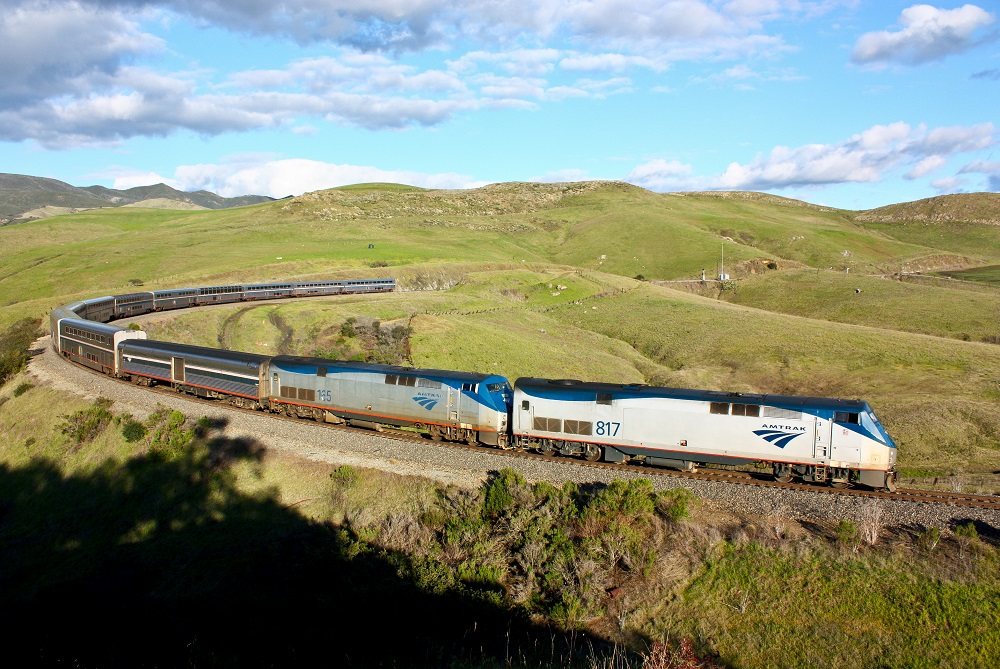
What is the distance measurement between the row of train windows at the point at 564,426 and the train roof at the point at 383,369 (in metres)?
2.86

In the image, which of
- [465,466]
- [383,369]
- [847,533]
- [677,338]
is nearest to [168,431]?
[383,369]

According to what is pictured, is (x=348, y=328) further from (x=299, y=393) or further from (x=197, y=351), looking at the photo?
(x=299, y=393)

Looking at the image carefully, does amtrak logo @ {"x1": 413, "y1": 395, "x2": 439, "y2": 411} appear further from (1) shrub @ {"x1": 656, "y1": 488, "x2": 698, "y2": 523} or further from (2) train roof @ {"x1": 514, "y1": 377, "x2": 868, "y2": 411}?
(1) shrub @ {"x1": 656, "y1": 488, "x2": 698, "y2": 523}

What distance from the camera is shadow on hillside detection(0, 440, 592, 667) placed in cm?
1939

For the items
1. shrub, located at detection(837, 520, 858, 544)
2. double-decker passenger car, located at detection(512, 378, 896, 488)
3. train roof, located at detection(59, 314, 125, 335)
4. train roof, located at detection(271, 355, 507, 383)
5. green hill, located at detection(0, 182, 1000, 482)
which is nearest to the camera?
shrub, located at detection(837, 520, 858, 544)

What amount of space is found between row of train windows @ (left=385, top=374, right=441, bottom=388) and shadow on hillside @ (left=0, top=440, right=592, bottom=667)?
6936 mm

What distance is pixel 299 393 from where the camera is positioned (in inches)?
1380

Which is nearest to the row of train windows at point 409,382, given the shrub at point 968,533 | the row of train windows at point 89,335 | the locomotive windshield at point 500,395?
the locomotive windshield at point 500,395

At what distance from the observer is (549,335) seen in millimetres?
69938

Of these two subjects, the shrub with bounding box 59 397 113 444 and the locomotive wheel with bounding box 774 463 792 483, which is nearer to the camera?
the locomotive wheel with bounding box 774 463 792 483

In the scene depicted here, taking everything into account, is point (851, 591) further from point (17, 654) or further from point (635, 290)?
point (635, 290)

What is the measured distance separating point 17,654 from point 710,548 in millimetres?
22141

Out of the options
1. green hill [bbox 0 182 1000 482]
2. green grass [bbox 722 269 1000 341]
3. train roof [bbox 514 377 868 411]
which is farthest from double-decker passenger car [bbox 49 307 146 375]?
green grass [bbox 722 269 1000 341]

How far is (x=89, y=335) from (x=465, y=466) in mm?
34619
